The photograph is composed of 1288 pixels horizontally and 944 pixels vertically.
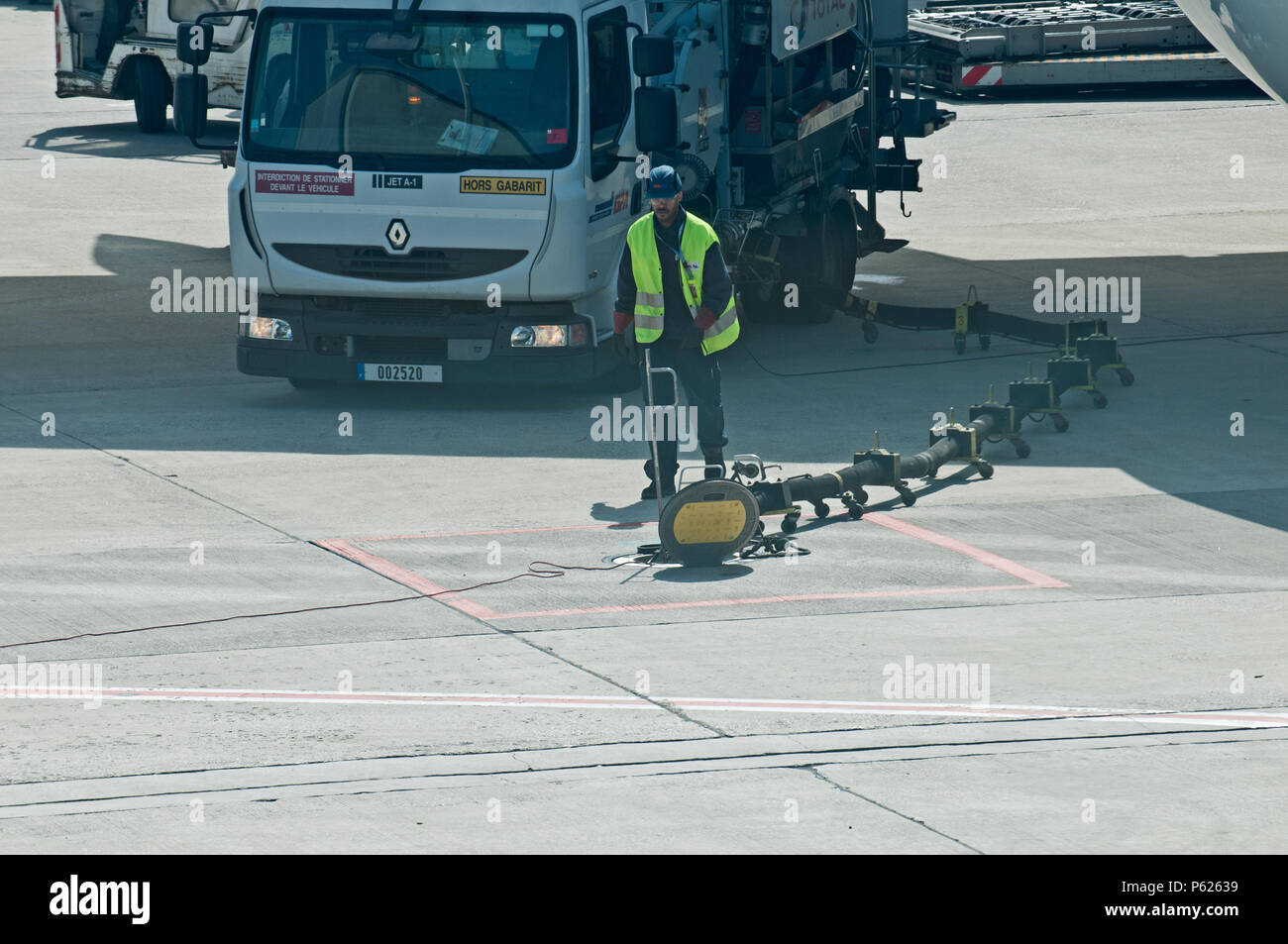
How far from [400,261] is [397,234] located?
20 cm

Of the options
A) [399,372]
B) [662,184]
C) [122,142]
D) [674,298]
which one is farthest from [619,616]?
[122,142]

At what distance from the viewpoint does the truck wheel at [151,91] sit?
103 feet

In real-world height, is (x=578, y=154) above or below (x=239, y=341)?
above

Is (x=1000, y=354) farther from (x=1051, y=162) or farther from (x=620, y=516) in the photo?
(x=1051, y=162)

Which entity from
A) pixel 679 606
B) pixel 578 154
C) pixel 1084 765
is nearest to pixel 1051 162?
pixel 578 154

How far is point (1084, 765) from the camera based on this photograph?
26.1 ft

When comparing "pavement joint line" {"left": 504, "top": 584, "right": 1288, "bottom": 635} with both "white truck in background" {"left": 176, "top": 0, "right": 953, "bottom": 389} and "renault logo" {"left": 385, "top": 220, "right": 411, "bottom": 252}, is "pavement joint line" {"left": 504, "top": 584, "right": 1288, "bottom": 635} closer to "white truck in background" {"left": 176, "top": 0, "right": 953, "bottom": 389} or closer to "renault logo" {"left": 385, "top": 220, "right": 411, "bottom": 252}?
"white truck in background" {"left": 176, "top": 0, "right": 953, "bottom": 389}

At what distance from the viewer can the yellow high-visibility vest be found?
12453 millimetres

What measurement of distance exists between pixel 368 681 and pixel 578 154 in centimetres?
671

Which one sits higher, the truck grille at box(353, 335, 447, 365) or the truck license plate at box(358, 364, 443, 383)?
the truck grille at box(353, 335, 447, 365)

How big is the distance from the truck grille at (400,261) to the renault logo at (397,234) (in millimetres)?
79

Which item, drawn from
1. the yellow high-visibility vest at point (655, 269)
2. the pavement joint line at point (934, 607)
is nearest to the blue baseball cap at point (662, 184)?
the yellow high-visibility vest at point (655, 269)

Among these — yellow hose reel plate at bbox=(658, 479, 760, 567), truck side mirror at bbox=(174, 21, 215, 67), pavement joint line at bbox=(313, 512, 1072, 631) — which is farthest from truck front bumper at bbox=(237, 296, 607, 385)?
yellow hose reel plate at bbox=(658, 479, 760, 567)

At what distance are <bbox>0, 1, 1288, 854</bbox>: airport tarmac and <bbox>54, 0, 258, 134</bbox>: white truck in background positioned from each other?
11.6m
